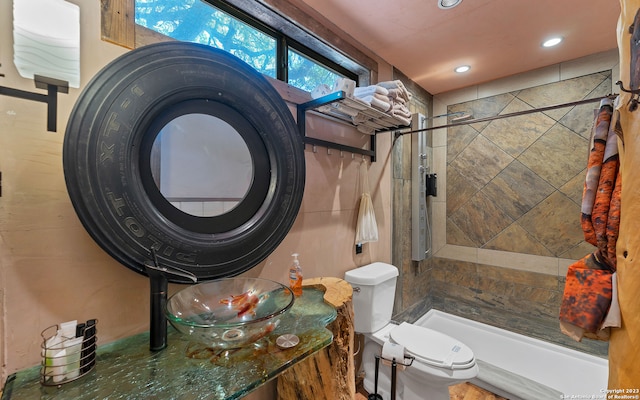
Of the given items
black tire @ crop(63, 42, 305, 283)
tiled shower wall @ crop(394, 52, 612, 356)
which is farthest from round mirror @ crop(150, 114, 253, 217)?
tiled shower wall @ crop(394, 52, 612, 356)

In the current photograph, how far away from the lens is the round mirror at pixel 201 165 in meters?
1.04

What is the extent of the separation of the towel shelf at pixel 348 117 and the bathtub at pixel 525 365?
72.5 inches

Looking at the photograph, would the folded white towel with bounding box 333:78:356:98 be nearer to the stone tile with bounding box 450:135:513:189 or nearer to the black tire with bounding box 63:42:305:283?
the black tire with bounding box 63:42:305:283

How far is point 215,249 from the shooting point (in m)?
1.07

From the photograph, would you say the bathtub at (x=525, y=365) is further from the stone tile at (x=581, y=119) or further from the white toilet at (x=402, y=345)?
the stone tile at (x=581, y=119)

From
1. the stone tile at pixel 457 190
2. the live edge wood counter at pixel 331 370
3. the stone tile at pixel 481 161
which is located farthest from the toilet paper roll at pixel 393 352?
the stone tile at pixel 481 161

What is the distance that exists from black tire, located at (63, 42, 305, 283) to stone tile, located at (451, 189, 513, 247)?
215cm

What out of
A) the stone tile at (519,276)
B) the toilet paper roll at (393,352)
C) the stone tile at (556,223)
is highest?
the stone tile at (556,223)

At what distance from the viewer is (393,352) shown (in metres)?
1.44

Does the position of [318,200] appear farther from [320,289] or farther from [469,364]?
[469,364]

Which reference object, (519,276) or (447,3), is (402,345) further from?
(447,3)

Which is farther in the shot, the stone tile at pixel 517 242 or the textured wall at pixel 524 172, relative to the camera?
the stone tile at pixel 517 242

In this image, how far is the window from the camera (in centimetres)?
114

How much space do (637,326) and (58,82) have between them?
189 centimetres
